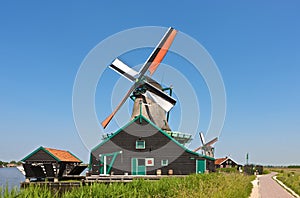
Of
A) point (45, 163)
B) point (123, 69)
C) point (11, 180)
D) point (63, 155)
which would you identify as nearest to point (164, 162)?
point (63, 155)

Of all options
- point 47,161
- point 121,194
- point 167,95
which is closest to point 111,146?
point 47,161

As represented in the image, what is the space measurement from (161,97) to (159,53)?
4.47m

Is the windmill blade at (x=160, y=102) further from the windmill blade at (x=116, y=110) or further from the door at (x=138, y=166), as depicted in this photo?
the door at (x=138, y=166)

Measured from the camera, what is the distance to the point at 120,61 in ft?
109

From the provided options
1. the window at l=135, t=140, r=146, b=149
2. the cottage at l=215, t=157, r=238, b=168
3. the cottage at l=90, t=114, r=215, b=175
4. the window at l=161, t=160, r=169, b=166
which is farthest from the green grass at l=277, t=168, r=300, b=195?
the cottage at l=215, t=157, r=238, b=168

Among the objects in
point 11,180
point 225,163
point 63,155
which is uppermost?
point 63,155

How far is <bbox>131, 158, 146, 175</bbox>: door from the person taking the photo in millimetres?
26750

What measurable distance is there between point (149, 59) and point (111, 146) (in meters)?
9.37

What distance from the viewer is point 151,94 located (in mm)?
30859

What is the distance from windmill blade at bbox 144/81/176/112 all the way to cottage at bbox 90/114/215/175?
4152mm

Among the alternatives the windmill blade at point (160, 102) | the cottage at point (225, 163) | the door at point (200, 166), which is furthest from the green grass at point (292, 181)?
the cottage at point (225, 163)

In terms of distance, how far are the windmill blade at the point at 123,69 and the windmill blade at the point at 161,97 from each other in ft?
6.30

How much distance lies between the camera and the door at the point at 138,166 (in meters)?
26.8

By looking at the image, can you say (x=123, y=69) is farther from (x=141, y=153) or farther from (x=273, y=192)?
(x=273, y=192)
